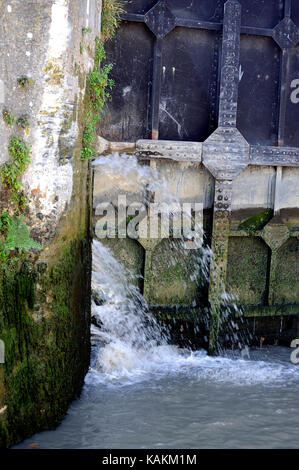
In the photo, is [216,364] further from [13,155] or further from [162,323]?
[13,155]

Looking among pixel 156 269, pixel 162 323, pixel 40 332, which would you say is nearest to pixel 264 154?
pixel 156 269

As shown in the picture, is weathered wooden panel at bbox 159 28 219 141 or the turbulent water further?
weathered wooden panel at bbox 159 28 219 141

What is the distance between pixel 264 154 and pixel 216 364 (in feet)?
8.98

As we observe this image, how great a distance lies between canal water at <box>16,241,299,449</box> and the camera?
4703mm

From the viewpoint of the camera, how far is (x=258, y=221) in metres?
7.34

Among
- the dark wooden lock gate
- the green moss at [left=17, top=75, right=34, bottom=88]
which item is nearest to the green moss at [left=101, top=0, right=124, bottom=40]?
the dark wooden lock gate

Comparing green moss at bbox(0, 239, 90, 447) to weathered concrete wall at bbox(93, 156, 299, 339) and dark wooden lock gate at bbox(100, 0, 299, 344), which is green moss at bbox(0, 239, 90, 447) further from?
dark wooden lock gate at bbox(100, 0, 299, 344)

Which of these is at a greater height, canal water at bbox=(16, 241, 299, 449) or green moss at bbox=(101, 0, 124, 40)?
green moss at bbox=(101, 0, 124, 40)

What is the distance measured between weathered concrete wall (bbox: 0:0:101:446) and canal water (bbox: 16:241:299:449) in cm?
38

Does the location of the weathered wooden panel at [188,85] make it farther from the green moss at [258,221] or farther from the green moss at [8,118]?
the green moss at [8,118]

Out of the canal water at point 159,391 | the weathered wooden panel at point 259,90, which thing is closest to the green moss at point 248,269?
the canal water at point 159,391

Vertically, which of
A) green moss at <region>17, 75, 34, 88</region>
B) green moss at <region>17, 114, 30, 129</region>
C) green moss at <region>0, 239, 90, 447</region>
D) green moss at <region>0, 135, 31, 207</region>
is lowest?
green moss at <region>0, 239, 90, 447</region>

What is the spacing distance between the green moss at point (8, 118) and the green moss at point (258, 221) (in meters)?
3.83

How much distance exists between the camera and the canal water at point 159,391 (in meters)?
4.70
